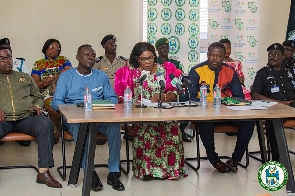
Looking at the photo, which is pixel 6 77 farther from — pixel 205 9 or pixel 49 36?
pixel 205 9

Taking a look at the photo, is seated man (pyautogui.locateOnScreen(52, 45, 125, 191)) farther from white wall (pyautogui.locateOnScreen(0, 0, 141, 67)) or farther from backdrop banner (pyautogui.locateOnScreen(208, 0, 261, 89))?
backdrop banner (pyautogui.locateOnScreen(208, 0, 261, 89))

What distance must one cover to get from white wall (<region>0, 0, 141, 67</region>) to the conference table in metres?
2.86

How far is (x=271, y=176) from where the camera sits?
259 centimetres

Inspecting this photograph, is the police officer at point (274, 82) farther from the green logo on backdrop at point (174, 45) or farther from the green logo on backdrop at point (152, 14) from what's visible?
the green logo on backdrop at point (152, 14)

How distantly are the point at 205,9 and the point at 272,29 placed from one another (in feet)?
4.10

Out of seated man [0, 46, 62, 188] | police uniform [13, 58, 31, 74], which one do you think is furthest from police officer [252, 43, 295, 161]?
police uniform [13, 58, 31, 74]

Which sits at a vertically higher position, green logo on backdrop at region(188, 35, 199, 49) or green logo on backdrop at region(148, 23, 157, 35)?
green logo on backdrop at region(148, 23, 157, 35)

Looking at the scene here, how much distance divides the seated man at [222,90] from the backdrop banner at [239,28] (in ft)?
8.18

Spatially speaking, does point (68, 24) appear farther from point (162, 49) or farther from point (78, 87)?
point (78, 87)

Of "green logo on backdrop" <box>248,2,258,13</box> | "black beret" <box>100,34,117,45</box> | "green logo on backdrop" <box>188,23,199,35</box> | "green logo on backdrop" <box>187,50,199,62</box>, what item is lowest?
"green logo on backdrop" <box>187,50,199,62</box>

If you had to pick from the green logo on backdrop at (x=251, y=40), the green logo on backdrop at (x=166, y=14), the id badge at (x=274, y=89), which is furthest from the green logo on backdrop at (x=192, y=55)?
the id badge at (x=274, y=89)

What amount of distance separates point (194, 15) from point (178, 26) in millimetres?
290

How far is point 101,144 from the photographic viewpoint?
644 cm

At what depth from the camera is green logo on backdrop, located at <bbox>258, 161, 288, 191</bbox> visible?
252 centimetres
